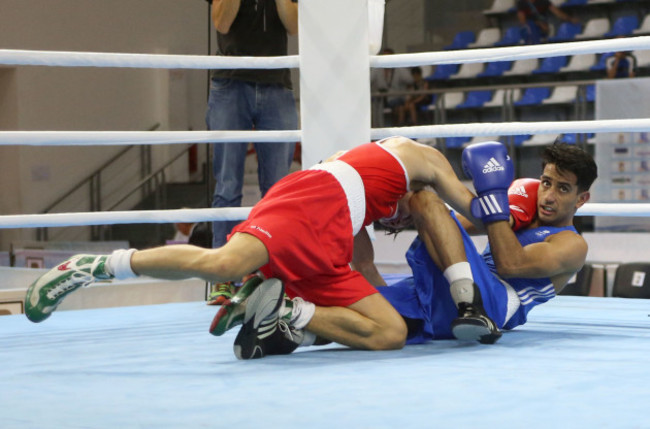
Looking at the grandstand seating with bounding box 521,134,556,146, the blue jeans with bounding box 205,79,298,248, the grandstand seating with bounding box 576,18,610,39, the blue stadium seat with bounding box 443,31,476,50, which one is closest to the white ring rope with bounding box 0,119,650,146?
the blue jeans with bounding box 205,79,298,248

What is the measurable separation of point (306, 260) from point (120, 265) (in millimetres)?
400

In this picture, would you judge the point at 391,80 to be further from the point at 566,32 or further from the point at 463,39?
the point at 566,32

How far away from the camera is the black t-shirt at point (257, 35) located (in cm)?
290

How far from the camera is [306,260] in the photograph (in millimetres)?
1896

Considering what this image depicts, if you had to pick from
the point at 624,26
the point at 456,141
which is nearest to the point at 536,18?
the point at 624,26

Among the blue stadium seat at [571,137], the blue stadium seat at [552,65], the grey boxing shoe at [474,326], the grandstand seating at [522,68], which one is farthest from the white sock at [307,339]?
the grandstand seating at [522,68]

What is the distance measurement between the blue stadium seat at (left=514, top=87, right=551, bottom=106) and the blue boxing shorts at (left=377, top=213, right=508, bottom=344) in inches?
197

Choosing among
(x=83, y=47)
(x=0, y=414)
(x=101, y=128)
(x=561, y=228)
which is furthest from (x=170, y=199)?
(x=0, y=414)

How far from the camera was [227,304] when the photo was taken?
71.3 inches

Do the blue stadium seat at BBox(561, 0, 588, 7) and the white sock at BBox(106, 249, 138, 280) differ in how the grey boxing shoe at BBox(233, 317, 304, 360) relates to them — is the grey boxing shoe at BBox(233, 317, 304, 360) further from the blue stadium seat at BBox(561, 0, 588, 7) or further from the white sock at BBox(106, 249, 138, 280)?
the blue stadium seat at BBox(561, 0, 588, 7)

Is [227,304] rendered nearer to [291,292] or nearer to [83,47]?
[291,292]

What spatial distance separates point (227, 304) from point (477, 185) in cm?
68

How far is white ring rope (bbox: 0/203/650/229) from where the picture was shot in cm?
240

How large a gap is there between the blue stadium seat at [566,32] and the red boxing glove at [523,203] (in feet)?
19.0
